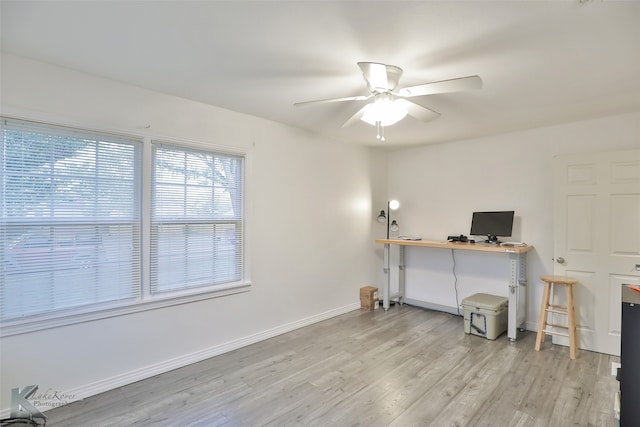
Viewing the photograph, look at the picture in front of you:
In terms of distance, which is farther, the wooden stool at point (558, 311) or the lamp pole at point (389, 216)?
the lamp pole at point (389, 216)

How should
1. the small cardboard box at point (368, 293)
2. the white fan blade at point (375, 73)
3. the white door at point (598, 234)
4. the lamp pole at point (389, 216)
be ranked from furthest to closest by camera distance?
1. the lamp pole at point (389, 216)
2. the small cardboard box at point (368, 293)
3. the white door at point (598, 234)
4. the white fan blade at point (375, 73)

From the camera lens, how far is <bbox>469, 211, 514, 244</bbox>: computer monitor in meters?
3.77

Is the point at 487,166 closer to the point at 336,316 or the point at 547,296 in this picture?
the point at 547,296

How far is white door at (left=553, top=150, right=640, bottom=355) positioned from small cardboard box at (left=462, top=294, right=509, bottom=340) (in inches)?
20.5

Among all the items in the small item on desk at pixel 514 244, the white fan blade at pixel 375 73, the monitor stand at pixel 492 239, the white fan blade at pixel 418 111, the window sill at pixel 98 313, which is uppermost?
the white fan blade at pixel 375 73

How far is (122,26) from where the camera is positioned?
1.77 metres

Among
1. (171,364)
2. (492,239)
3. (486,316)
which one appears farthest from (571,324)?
(171,364)

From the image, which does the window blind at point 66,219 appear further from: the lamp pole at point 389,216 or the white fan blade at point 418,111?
the lamp pole at point 389,216

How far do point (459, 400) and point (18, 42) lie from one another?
377 centimetres

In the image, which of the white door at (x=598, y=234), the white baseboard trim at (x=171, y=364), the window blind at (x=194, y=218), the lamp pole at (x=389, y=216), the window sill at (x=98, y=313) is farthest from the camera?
the lamp pole at (x=389, y=216)

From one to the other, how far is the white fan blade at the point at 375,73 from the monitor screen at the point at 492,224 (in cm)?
260

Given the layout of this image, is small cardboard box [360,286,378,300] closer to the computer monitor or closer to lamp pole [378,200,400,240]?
lamp pole [378,200,400,240]

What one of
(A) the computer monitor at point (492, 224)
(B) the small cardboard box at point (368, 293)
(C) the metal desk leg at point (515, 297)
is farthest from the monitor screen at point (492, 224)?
(B) the small cardboard box at point (368, 293)

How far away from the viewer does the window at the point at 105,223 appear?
2139 millimetres
